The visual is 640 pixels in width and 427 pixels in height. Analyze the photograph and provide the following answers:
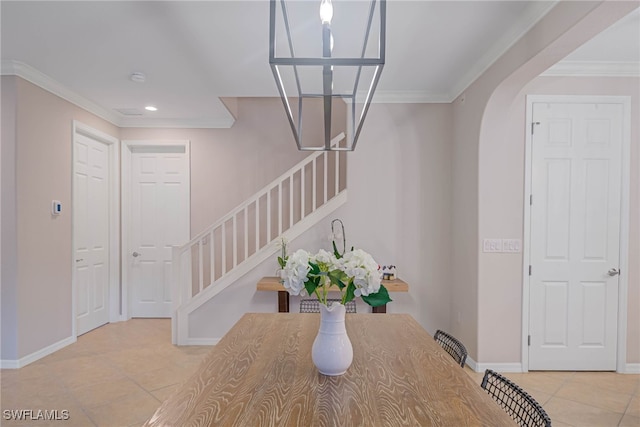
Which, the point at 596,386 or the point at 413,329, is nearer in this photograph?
the point at 413,329

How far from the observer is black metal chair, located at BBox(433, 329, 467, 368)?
1.60 meters

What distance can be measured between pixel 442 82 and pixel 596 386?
295 cm

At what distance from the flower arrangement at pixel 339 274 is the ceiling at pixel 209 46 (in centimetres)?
174

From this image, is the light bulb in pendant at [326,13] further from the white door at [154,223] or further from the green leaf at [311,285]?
the white door at [154,223]

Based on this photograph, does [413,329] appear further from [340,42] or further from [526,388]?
[340,42]

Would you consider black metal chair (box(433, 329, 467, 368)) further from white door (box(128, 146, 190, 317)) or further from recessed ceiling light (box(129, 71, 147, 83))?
white door (box(128, 146, 190, 317))

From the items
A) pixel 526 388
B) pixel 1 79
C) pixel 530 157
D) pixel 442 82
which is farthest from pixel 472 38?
pixel 1 79

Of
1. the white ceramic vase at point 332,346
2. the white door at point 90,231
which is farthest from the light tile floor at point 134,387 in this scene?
the white ceramic vase at point 332,346

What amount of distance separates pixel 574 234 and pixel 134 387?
392 centimetres

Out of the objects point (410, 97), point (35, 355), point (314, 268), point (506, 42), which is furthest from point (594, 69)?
point (35, 355)

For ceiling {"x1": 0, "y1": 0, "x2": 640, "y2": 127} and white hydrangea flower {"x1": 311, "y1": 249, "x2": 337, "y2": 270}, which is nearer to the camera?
→ white hydrangea flower {"x1": 311, "y1": 249, "x2": 337, "y2": 270}

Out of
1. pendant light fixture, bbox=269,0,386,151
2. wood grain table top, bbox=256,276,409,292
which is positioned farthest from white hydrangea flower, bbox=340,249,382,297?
wood grain table top, bbox=256,276,409,292

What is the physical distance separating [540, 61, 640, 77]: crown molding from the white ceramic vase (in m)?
3.10

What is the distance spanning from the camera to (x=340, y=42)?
267 centimetres
